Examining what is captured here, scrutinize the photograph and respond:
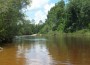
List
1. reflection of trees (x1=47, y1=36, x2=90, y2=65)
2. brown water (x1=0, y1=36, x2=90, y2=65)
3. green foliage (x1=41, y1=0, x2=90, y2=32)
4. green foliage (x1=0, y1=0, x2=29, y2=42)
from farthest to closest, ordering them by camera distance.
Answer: green foliage (x1=41, y1=0, x2=90, y2=32), green foliage (x1=0, y1=0, x2=29, y2=42), reflection of trees (x1=47, y1=36, x2=90, y2=65), brown water (x1=0, y1=36, x2=90, y2=65)

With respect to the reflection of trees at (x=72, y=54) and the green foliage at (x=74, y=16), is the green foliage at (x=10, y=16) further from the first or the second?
the green foliage at (x=74, y=16)

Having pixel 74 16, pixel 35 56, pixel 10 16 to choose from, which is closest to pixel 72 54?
pixel 35 56

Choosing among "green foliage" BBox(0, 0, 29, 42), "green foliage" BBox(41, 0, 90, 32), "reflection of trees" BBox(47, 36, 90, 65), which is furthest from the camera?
"green foliage" BBox(41, 0, 90, 32)

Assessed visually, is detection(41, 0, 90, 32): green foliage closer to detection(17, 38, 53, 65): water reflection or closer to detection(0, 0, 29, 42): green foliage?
detection(0, 0, 29, 42): green foliage

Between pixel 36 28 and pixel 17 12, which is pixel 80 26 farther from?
pixel 36 28

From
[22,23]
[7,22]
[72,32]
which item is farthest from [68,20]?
[7,22]

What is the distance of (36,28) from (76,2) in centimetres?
7882

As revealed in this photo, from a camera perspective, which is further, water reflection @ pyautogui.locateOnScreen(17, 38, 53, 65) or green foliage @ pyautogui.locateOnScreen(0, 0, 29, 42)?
green foliage @ pyautogui.locateOnScreen(0, 0, 29, 42)

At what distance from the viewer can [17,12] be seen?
147 ft

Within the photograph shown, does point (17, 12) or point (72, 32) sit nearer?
point (17, 12)

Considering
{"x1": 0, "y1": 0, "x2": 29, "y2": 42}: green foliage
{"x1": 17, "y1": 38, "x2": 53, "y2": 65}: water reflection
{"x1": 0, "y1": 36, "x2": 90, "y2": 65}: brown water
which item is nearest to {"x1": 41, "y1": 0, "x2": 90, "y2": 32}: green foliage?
{"x1": 0, "y1": 0, "x2": 29, "y2": 42}: green foliage

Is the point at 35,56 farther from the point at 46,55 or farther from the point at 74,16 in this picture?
the point at 74,16

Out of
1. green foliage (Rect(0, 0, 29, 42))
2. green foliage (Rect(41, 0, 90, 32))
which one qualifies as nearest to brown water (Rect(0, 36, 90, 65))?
green foliage (Rect(0, 0, 29, 42))

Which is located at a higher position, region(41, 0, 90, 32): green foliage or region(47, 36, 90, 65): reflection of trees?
region(41, 0, 90, 32): green foliage
